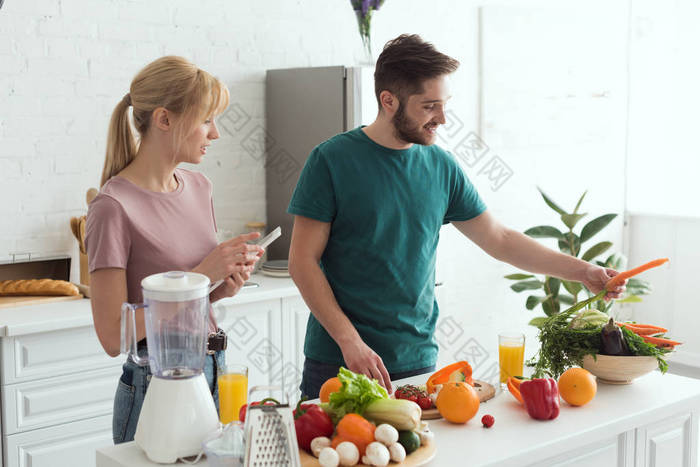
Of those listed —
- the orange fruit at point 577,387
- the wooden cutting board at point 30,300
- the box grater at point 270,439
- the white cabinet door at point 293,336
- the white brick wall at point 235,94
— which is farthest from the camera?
the white cabinet door at point 293,336

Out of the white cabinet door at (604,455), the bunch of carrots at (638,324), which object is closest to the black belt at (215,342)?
the white cabinet door at (604,455)

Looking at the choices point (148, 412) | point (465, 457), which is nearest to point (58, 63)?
point (148, 412)

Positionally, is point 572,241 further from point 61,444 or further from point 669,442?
point 61,444

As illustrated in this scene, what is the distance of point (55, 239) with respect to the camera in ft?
11.0

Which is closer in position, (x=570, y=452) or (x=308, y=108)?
(x=570, y=452)

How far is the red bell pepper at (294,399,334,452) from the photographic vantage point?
1.59 metres

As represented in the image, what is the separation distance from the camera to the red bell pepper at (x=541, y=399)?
71.6 inches

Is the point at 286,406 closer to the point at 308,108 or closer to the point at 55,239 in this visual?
the point at 55,239

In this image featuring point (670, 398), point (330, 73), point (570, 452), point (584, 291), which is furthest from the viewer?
point (584, 291)

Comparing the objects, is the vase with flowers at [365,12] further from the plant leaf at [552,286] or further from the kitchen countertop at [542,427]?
the kitchen countertop at [542,427]

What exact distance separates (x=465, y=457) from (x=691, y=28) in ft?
14.7

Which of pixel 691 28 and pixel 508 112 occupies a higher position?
pixel 691 28

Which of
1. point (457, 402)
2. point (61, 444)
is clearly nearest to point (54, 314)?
point (61, 444)

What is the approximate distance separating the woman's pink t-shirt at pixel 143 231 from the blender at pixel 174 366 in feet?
0.74
